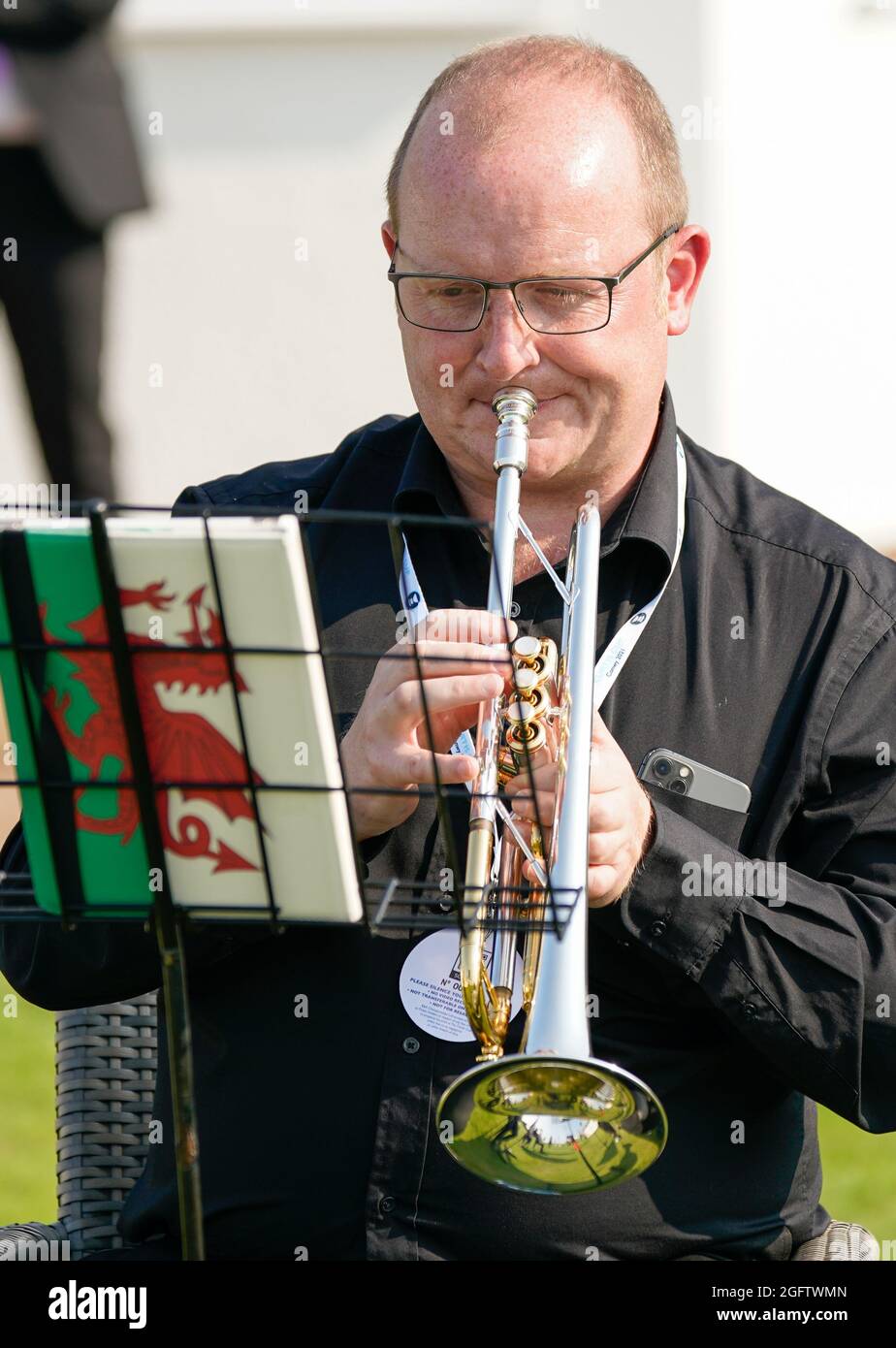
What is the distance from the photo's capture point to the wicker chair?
108 inches

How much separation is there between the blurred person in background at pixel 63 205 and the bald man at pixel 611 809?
429 cm

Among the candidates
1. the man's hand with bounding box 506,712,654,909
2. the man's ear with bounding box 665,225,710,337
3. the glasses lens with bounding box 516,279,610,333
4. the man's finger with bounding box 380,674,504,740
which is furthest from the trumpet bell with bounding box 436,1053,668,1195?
the man's ear with bounding box 665,225,710,337

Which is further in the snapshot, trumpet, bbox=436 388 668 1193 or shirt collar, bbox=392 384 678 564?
shirt collar, bbox=392 384 678 564

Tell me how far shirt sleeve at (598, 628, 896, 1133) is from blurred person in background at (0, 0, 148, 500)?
472 cm

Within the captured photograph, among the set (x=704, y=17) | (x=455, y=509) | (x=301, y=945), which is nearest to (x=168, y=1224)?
(x=301, y=945)

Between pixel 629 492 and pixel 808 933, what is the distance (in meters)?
0.74

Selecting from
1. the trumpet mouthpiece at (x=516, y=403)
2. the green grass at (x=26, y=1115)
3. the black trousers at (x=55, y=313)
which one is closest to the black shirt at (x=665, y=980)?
the trumpet mouthpiece at (x=516, y=403)

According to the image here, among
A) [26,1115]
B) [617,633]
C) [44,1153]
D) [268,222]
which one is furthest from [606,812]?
[268,222]

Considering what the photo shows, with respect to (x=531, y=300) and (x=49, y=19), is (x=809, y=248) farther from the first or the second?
(x=531, y=300)

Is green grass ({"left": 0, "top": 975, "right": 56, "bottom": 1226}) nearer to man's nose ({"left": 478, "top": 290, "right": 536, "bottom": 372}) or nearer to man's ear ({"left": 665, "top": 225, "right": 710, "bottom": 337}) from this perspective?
man's nose ({"left": 478, "top": 290, "right": 536, "bottom": 372})

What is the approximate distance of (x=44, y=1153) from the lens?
4.29 meters

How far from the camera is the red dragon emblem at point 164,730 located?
178 cm

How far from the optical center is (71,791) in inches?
74.1

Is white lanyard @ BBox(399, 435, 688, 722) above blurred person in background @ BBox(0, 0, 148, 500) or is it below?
below
